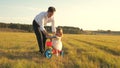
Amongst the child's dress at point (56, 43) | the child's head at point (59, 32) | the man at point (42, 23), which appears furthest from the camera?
the child's dress at point (56, 43)

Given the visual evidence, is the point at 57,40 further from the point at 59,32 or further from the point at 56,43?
the point at 59,32

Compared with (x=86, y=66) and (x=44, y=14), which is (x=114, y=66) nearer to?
(x=86, y=66)

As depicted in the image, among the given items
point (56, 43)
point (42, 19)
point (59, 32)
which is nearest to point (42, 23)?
point (42, 19)

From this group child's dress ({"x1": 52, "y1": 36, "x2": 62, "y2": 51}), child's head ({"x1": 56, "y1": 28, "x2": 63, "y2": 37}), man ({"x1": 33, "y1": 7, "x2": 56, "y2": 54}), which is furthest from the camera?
child's dress ({"x1": 52, "y1": 36, "x2": 62, "y2": 51})

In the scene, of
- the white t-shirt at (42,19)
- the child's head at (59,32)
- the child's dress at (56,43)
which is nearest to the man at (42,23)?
the white t-shirt at (42,19)

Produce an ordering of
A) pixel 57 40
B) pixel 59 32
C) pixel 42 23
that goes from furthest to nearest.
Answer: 1. pixel 57 40
2. pixel 59 32
3. pixel 42 23

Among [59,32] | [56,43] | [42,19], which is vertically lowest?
[56,43]

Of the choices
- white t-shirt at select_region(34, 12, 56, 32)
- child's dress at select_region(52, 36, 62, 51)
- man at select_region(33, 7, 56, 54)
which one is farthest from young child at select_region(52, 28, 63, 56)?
white t-shirt at select_region(34, 12, 56, 32)

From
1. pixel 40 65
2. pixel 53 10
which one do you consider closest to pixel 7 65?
pixel 40 65

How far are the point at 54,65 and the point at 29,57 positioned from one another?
2.05 meters

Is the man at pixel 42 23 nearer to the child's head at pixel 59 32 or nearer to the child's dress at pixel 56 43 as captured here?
the child's head at pixel 59 32

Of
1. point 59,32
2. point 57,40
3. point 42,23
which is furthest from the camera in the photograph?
point 57,40

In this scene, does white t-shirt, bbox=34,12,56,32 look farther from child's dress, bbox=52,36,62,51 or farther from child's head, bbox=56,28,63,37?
child's dress, bbox=52,36,62,51

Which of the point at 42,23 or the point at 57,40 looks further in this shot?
the point at 57,40
